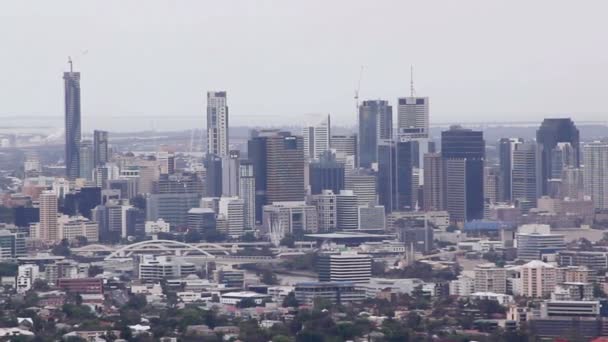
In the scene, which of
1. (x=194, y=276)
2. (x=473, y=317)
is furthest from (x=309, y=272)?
(x=473, y=317)

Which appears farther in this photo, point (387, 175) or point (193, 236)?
point (387, 175)

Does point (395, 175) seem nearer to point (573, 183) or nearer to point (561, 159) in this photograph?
point (561, 159)

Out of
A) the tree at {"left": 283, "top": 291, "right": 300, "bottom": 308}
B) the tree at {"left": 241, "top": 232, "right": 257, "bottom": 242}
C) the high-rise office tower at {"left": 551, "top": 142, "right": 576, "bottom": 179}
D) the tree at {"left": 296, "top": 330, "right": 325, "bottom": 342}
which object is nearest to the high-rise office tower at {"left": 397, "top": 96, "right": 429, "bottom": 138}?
the high-rise office tower at {"left": 551, "top": 142, "right": 576, "bottom": 179}

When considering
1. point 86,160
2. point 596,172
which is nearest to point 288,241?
point 596,172

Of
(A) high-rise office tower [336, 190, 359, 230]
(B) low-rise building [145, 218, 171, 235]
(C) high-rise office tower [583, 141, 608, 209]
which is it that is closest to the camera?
(B) low-rise building [145, 218, 171, 235]

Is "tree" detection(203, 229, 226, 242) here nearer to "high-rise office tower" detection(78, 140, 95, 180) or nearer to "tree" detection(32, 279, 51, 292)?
"high-rise office tower" detection(78, 140, 95, 180)

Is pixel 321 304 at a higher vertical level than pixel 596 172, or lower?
lower

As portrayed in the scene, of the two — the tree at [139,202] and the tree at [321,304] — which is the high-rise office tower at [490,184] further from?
the tree at [321,304]
